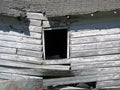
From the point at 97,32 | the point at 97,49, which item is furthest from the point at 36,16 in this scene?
the point at 97,49

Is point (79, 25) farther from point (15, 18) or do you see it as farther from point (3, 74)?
point (3, 74)

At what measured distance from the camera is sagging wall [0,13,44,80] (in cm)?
1368

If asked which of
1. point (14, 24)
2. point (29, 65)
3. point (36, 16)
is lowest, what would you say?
point (29, 65)

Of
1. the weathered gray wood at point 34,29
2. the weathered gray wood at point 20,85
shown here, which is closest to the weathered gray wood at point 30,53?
the weathered gray wood at point 34,29

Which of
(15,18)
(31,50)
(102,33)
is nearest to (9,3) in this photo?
(15,18)

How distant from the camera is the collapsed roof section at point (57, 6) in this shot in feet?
43.8

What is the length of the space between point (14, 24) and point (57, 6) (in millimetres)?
1575

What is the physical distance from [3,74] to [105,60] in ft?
11.4

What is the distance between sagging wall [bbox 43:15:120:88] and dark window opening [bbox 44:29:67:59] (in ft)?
1.64

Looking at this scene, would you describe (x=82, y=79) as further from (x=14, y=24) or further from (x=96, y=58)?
(x=14, y=24)

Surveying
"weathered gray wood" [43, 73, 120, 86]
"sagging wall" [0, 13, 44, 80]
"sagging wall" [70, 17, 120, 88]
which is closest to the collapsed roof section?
"sagging wall" [0, 13, 44, 80]

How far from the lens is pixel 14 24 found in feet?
45.5

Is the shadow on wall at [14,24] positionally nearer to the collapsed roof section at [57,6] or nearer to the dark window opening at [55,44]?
the collapsed roof section at [57,6]

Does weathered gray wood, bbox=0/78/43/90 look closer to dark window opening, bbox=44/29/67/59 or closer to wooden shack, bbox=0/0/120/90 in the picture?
wooden shack, bbox=0/0/120/90
